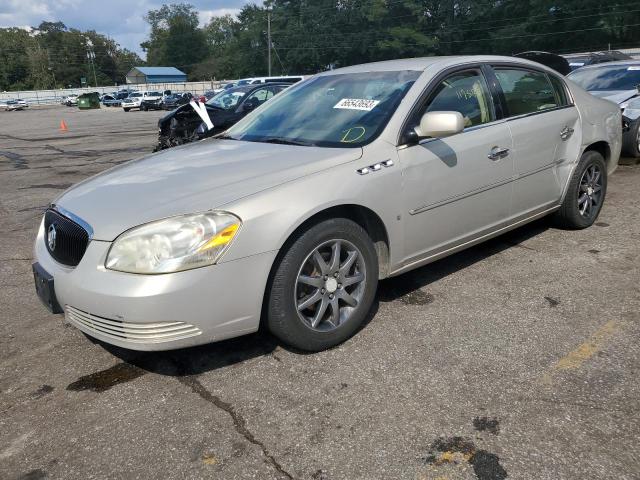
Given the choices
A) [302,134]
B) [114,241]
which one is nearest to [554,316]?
[302,134]

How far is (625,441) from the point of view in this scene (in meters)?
2.30

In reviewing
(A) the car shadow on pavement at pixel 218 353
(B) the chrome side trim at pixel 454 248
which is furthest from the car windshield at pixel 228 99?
(A) the car shadow on pavement at pixel 218 353

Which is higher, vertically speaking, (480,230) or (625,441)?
(480,230)

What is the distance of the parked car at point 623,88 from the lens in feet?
26.2

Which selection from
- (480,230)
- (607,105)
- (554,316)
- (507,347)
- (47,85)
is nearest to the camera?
(507,347)

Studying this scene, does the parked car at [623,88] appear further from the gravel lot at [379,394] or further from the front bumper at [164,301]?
the front bumper at [164,301]

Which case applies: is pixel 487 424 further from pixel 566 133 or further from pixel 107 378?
pixel 566 133

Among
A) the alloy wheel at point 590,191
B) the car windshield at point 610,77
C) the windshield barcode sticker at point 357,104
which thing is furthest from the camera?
the car windshield at point 610,77

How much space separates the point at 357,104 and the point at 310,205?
1.08m

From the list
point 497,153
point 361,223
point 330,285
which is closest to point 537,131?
point 497,153

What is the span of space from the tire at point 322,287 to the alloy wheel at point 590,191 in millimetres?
2674

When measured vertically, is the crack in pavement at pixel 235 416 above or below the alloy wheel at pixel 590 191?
below

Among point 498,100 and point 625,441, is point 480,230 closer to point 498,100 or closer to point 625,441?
point 498,100

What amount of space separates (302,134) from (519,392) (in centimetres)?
205
